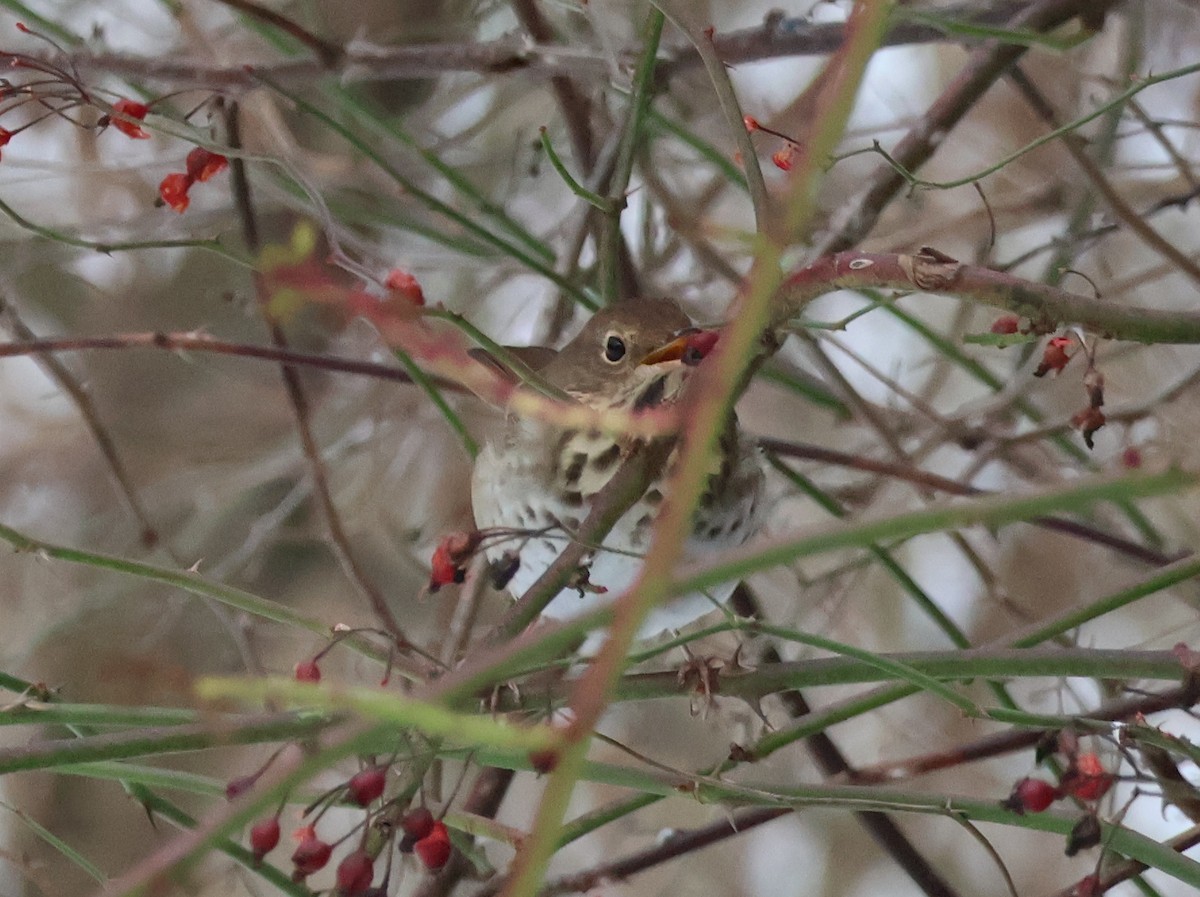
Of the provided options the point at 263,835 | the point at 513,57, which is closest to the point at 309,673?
the point at 263,835

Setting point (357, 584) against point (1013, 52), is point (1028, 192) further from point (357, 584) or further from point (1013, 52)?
point (357, 584)

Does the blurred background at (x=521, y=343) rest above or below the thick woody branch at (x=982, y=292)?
above

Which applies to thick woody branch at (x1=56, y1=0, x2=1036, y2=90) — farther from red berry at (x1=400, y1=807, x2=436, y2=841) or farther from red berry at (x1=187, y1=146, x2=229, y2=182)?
red berry at (x1=400, y1=807, x2=436, y2=841)

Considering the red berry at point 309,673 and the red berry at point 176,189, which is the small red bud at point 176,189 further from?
the red berry at point 309,673

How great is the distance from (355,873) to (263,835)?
71mm

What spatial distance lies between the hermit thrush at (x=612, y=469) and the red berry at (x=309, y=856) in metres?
0.35

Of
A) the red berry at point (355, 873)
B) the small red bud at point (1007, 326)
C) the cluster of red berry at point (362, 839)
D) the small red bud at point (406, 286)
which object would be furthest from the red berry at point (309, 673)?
the small red bud at point (1007, 326)

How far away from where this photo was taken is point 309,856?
0.65 metres

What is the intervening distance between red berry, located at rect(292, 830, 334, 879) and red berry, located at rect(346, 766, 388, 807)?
0.04 meters

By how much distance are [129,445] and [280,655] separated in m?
0.35

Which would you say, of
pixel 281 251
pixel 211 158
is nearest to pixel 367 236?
pixel 211 158

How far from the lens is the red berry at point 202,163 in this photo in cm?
88

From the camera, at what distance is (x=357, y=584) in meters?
1.12

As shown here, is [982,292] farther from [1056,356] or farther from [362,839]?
[362,839]
